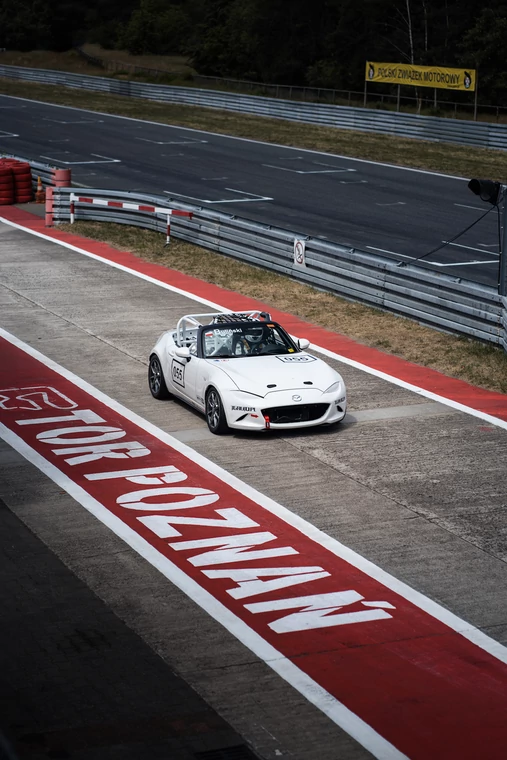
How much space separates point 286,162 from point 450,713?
42.4m

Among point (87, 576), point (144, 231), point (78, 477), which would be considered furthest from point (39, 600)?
point (144, 231)

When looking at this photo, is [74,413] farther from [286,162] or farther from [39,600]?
[286,162]

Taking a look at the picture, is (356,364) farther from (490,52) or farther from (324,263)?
(490,52)

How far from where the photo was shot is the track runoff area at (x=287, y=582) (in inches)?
336

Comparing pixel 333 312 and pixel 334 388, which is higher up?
pixel 334 388

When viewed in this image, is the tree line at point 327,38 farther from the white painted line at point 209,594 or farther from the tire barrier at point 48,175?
the white painted line at point 209,594

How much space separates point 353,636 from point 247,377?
237 inches

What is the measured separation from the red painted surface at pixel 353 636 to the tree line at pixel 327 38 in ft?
213

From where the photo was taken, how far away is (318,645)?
9.61 meters

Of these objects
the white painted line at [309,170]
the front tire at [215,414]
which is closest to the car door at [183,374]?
the front tire at [215,414]

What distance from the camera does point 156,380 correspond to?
17.3m

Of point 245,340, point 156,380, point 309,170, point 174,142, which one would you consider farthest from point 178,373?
point 174,142

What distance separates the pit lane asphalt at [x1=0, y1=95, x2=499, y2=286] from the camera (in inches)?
1265

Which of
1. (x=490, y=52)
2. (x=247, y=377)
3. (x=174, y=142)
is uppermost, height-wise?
(x=490, y=52)
